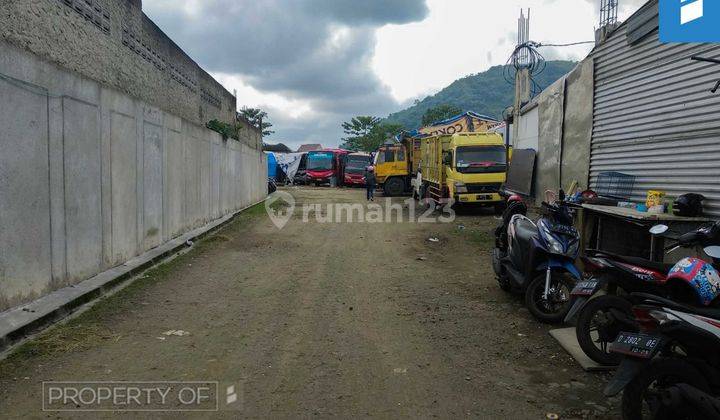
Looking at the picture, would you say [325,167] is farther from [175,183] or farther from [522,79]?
[175,183]

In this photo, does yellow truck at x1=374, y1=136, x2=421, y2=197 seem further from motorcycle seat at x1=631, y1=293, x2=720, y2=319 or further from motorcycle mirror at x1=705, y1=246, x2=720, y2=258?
motorcycle seat at x1=631, y1=293, x2=720, y2=319

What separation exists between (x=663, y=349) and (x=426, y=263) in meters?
5.92

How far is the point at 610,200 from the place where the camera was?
8.34 metres

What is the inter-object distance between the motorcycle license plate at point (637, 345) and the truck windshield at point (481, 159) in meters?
12.9

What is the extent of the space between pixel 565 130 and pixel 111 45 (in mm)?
9936

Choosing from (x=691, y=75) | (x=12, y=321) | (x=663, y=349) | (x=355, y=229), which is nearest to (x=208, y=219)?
(x=355, y=229)

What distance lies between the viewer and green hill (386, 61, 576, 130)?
10088 cm

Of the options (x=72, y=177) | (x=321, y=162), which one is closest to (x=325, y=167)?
(x=321, y=162)

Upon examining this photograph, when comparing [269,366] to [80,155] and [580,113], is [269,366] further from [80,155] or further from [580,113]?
[580,113]

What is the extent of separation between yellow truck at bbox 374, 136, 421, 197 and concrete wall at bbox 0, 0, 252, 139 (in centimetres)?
1215

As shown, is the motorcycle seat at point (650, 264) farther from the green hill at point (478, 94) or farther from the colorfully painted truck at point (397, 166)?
the green hill at point (478, 94)

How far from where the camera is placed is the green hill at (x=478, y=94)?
101 metres

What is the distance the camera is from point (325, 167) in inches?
1417

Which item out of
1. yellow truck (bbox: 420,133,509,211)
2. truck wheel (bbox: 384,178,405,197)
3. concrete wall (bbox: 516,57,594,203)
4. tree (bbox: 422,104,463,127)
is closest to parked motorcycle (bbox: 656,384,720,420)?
concrete wall (bbox: 516,57,594,203)
